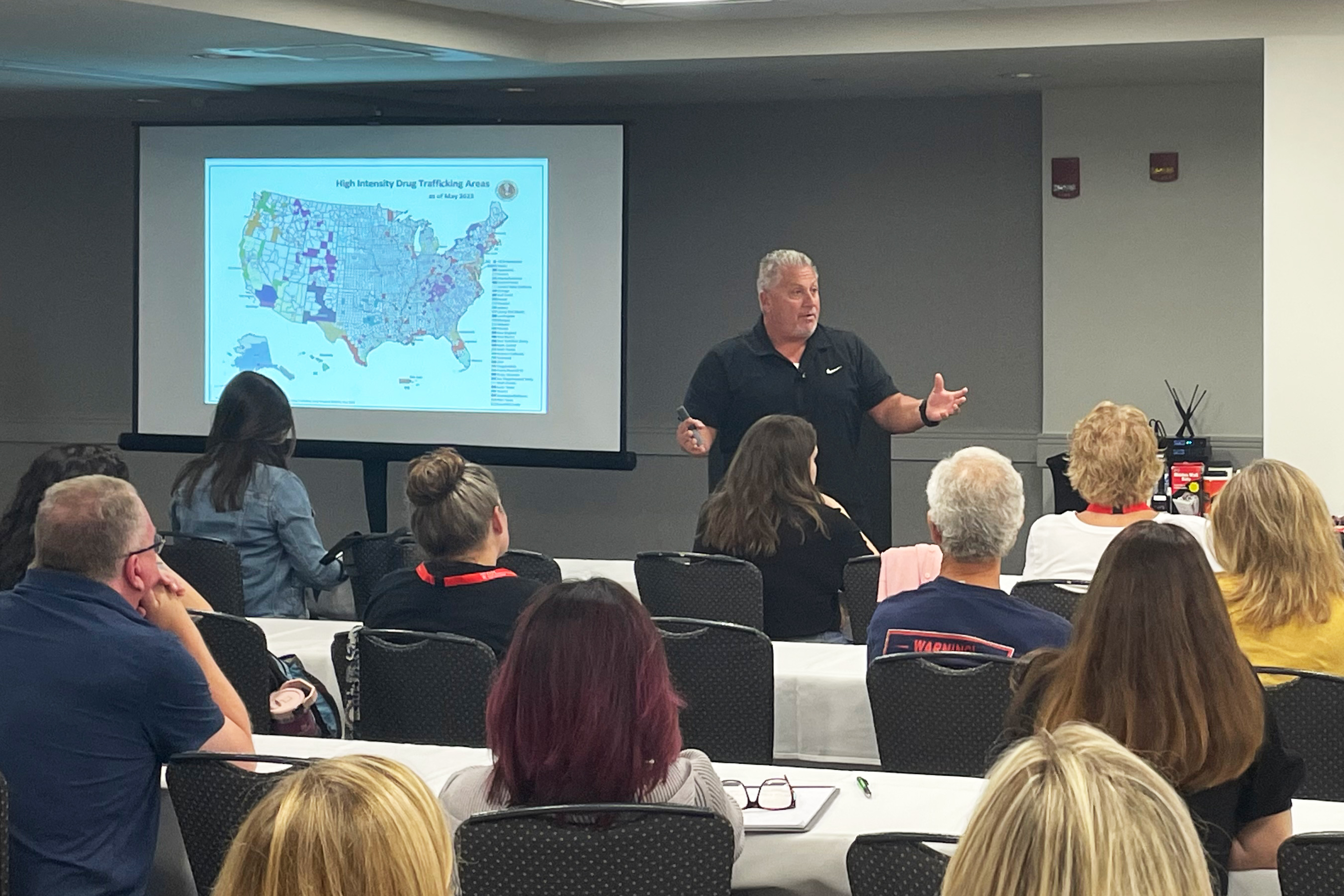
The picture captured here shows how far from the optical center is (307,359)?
26.5ft

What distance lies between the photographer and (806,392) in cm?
624

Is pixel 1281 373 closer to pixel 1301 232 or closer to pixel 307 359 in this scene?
pixel 1301 232

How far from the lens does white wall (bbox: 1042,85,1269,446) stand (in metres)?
7.89

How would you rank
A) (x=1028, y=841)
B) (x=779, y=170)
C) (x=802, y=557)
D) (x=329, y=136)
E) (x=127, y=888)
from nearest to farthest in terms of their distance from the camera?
(x=1028, y=841), (x=127, y=888), (x=802, y=557), (x=329, y=136), (x=779, y=170)

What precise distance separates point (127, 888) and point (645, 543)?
632 centimetres

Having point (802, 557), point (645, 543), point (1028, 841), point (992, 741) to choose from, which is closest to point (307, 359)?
point (645, 543)

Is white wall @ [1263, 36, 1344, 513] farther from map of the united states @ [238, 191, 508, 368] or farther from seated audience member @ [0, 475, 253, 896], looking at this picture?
seated audience member @ [0, 475, 253, 896]

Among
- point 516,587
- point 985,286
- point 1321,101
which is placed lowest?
point 516,587

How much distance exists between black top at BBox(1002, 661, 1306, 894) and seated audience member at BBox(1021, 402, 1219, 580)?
6.38ft

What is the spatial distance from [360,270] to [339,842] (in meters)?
6.80

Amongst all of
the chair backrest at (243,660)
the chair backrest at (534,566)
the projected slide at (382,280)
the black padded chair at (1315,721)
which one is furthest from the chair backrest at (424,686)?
the projected slide at (382,280)

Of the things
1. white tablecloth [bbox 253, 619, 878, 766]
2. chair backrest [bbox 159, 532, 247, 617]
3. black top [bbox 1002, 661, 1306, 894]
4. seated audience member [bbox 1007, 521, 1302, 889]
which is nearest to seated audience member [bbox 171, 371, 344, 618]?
chair backrest [bbox 159, 532, 247, 617]

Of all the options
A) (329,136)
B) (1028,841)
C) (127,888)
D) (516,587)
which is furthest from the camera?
(329,136)

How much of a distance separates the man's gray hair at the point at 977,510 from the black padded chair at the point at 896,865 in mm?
1418
